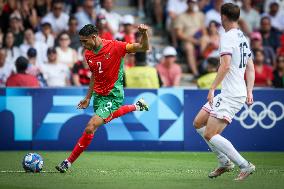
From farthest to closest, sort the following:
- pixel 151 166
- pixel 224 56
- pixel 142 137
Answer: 1. pixel 142 137
2. pixel 151 166
3. pixel 224 56

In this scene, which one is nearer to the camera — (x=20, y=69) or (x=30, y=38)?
(x=20, y=69)

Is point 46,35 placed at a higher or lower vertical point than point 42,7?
lower

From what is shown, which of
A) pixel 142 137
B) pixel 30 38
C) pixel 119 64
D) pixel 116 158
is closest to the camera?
pixel 119 64

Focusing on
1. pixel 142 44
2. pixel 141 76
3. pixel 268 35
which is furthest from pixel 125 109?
pixel 268 35

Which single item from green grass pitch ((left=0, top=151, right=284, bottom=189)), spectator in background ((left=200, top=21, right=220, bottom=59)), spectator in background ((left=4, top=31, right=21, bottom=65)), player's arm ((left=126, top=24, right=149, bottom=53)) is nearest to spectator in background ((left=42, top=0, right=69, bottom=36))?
spectator in background ((left=4, top=31, right=21, bottom=65))

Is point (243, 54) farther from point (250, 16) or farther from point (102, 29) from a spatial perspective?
point (250, 16)

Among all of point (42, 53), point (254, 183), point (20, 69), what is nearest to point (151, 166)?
point (254, 183)

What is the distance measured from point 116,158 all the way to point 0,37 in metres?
6.09

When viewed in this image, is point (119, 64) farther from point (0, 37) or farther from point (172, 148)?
point (0, 37)

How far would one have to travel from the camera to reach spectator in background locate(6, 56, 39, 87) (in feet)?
55.5

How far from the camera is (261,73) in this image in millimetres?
19594

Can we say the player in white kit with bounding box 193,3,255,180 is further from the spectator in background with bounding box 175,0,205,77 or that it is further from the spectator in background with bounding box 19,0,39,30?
the spectator in background with bounding box 19,0,39,30

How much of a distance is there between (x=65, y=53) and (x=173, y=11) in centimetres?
329

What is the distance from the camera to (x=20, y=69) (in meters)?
17.1
